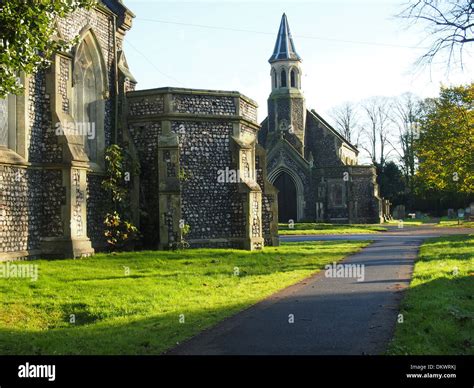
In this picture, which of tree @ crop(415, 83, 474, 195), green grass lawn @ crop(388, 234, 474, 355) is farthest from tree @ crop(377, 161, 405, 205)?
green grass lawn @ crop(388, 234, 474, 355)

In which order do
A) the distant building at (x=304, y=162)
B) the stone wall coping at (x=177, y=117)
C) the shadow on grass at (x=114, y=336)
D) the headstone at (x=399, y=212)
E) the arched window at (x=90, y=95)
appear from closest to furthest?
the shadow on grass at (x=114, y=336)
the arched window at (x=90, y=95)
the stone wall coping at (x=177, y=117)
the distant building at (x=304, y=162)
the headstone at (x=399, y=212)

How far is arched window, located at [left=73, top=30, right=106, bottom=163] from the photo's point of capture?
1995 centimetres

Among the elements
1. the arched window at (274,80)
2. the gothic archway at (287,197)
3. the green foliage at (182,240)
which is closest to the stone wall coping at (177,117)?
the green foliage at (182,240)

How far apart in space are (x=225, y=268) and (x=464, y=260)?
23.1 ft

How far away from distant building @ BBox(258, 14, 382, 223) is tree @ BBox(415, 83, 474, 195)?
17191 millimetres

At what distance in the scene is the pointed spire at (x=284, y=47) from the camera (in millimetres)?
54000

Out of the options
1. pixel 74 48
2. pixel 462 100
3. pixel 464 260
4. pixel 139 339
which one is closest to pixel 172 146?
pixel 74 48

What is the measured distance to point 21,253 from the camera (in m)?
16.3

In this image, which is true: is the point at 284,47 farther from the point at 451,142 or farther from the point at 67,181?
the point at 67,181

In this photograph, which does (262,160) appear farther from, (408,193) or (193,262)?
Result: (408,193)

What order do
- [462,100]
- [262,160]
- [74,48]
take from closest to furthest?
1. [74,48]
2. [262,160]
3. [462,100]

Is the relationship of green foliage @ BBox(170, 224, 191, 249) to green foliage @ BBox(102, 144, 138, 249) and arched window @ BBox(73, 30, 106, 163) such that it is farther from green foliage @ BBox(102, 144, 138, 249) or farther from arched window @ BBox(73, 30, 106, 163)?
arched window @ BBox(73, 30, 106, 163)

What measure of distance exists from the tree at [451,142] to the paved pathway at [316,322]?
17.4m

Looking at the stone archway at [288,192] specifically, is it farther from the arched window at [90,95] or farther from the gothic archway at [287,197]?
the arched window at [90,95]
